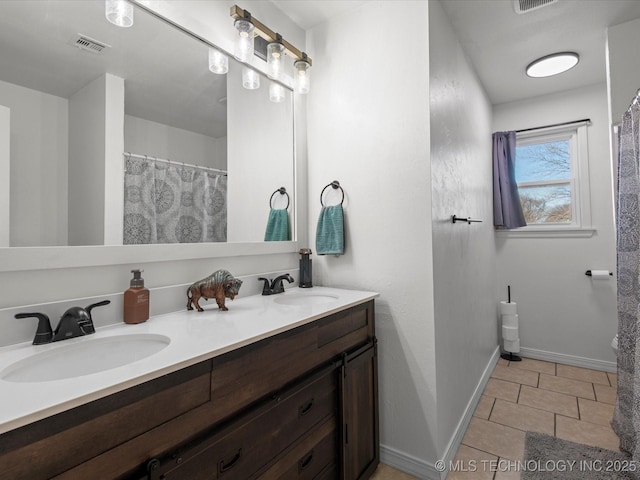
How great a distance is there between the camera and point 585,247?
299 centimetres

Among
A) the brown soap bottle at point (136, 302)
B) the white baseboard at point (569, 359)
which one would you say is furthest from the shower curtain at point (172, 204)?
the white baseboard at point (569, 359)

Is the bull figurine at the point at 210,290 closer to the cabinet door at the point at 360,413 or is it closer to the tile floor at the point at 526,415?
the cabinet door at the point at 360,413

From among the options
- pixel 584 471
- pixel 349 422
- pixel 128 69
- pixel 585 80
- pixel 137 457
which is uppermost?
pixel 585 80

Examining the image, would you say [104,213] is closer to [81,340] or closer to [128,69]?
[81,340]

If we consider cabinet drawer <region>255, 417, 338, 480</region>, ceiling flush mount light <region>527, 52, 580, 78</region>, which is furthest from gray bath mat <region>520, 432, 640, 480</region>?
ceiling flush mount light <region>527, 52, 580, 78</region>

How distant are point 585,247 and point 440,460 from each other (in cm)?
248

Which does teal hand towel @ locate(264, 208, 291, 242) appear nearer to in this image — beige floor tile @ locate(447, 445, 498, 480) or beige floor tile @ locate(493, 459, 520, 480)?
beige floor tile @ locate(447, 445, 498, 480)

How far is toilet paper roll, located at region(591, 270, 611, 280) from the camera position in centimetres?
287

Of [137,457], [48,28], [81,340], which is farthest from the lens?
[48,28]

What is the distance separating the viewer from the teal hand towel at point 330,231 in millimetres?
1901

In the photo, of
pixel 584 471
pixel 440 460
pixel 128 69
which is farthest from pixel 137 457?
pixel 584 471

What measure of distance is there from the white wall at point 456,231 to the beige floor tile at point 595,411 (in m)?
0.64

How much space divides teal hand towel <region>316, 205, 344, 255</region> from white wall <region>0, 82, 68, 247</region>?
1221 millimetres

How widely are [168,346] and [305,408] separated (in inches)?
22.8
